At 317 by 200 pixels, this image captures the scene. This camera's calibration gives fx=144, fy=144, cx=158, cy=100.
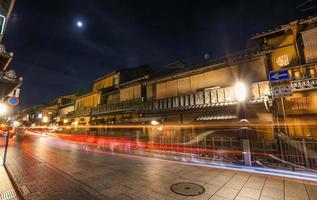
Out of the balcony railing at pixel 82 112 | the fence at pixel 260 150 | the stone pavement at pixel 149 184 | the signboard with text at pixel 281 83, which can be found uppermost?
the balcony railing at pixel 82 112

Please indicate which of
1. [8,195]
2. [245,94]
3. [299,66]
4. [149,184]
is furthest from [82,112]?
[299,66]

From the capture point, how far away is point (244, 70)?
13930 millimetres

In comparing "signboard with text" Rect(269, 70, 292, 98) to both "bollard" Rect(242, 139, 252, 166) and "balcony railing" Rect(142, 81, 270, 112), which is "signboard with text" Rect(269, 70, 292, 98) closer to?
"bollard" Rect(242, 139, 252, 166)

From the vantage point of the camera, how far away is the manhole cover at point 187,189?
487 centimetres

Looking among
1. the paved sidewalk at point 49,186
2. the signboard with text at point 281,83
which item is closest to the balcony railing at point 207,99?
the signboard with text at point 281,83

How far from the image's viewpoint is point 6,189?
5434 millimetres

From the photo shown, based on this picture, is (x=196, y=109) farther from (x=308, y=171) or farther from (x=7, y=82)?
(x=7, y=82)

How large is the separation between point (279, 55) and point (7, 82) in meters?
20.9

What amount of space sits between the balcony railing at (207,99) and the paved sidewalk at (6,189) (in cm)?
1369

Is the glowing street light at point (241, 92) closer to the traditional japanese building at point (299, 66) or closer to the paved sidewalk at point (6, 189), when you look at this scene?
the traditional japanese building at point (299, 66)

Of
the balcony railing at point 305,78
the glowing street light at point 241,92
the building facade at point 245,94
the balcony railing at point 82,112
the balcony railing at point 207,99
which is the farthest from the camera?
the balcony railing at point 82,112

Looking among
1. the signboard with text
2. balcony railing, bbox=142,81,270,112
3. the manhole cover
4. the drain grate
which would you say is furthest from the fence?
the drain grate

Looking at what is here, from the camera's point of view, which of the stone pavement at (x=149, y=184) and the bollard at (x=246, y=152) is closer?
the stone pavement at (x=149, y=184)

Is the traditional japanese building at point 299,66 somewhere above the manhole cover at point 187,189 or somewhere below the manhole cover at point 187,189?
above
